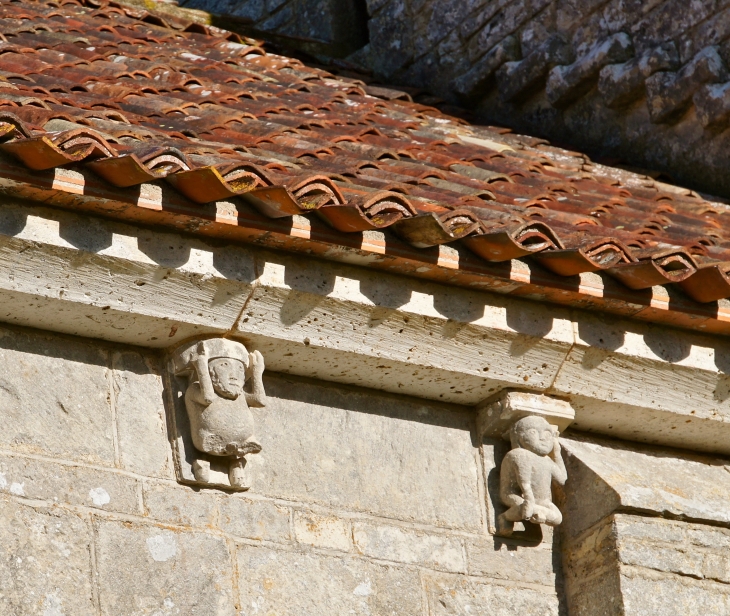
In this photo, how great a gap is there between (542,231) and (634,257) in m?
0.34

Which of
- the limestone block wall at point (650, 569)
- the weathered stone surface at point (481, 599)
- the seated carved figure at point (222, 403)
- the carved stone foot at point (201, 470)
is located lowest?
the weathered stone surface at point (481, 599)

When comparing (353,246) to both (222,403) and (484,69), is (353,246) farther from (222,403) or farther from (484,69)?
(484,69)

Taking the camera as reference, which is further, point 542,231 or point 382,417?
point 382,417

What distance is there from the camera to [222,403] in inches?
144

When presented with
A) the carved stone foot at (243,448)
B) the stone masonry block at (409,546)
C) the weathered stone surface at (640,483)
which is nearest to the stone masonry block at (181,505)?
the carved stone foot at (243,448)

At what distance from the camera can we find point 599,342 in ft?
13.2

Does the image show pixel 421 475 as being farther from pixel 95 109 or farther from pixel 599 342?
pixel 95 109

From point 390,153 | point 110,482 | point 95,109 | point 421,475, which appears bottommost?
point 421,475

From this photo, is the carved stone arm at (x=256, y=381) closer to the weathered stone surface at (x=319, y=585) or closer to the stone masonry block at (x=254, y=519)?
the stone masonry block at (x=254, y=519)

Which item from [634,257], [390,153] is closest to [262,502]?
[634,257]

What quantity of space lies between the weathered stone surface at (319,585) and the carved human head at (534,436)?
0.58 metres

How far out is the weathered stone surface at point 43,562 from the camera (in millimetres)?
3227

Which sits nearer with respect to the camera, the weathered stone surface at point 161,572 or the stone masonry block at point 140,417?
the weathered stone surface at point 161,572

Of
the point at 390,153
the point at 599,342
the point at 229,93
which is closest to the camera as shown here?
the point at 599,342
